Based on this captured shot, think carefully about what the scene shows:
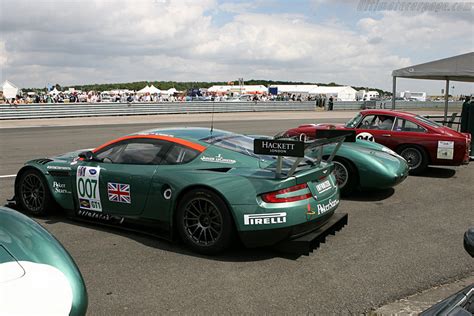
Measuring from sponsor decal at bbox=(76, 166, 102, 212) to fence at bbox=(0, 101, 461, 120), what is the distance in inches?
610

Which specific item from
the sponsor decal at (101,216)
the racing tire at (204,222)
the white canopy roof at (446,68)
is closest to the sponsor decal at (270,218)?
the racing tire at (204,222)

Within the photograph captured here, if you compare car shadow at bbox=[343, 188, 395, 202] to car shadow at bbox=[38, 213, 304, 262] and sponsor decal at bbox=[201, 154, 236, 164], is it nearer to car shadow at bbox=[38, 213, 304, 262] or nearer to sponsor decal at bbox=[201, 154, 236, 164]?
car shadow at bbox=[38, 213, 304, 262]

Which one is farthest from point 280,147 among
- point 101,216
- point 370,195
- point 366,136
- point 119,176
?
point 366,136

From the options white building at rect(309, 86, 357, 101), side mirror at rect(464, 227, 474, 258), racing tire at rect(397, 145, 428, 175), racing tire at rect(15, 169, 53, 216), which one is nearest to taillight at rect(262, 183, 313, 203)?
side mirror at rect(464, 227, 474, 258)

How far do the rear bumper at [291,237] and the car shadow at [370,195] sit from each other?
2.61 metres

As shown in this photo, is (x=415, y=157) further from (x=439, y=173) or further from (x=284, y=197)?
(x=284, y=197)

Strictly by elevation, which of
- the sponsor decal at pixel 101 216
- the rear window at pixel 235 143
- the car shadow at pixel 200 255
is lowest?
the car shadow at pixel 200 255

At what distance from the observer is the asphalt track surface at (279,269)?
3516mm

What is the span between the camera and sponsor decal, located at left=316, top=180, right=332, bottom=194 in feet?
14.8

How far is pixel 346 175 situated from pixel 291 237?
2.94 meters

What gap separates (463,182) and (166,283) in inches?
264

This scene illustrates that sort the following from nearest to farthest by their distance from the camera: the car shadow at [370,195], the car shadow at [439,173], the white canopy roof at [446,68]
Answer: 1. the car shadow at [370,195]
2. the car shadow at [439,173]
3. the white canopy roof at [446,68]

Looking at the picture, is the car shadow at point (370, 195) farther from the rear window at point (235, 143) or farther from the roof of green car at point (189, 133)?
the roof of green car at point (189, 133)

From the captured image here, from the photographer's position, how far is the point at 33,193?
568 cm
